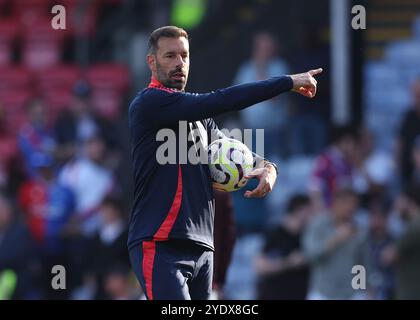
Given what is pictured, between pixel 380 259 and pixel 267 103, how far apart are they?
251 centimetres

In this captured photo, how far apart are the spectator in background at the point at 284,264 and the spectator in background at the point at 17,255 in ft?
9.00

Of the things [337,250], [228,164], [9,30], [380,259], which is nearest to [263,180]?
[228,164]

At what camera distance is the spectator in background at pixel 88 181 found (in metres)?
15.3

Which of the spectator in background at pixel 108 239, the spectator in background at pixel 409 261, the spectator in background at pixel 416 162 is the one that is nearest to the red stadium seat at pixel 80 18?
the spectator in background at pixel 108 239

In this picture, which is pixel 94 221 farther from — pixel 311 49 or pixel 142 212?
pixel 142 212

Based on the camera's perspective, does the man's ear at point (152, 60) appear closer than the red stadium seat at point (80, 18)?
Yes

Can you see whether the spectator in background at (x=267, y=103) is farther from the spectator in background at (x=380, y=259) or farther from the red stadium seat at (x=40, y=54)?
the red stadium seat at (x=40, y=54)

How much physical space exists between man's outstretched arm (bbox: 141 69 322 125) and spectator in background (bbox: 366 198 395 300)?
5.45 m

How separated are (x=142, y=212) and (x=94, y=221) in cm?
764

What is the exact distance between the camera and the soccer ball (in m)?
7.82

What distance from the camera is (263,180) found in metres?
7.53

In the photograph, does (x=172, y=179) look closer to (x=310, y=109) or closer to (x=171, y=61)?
(x=171, y=61)

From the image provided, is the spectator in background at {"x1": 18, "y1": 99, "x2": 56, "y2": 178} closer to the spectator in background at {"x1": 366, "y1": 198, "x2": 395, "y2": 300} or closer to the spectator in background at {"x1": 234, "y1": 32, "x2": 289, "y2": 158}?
the spectator in background at {"x1": 234, "y1": 32, "x2": 289, "y2": 158}
